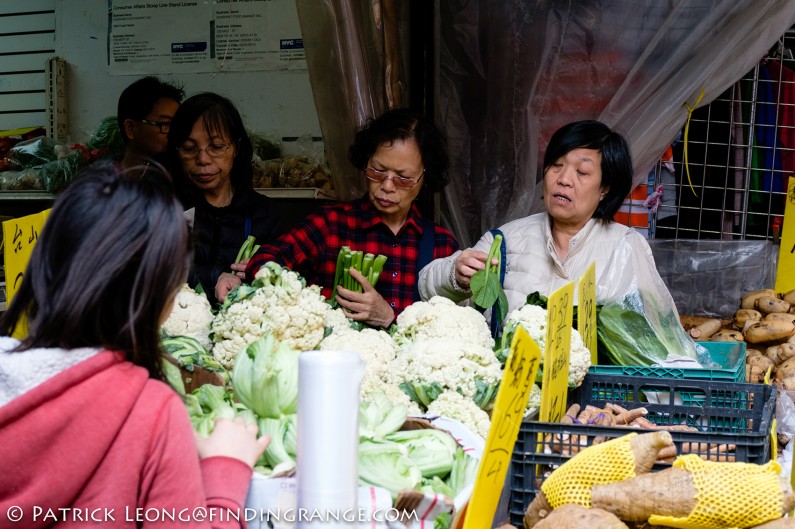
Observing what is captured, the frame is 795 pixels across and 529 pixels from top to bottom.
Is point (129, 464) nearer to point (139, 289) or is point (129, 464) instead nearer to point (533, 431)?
point (139, 289)

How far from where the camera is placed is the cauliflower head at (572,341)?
2.36 meters

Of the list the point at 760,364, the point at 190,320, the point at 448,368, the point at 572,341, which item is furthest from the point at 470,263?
the point at 760,364

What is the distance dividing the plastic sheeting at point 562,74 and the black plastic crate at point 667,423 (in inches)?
69.8

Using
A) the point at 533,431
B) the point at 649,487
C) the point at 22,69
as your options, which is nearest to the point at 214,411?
the point at 533,431

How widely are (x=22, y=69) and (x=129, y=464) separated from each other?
5.37m

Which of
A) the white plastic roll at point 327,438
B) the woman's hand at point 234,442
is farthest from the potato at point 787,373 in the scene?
the white plastic roll at point 327,438

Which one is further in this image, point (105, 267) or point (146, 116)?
point (146, 116)

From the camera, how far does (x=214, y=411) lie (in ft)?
5.41

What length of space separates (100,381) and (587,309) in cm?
169

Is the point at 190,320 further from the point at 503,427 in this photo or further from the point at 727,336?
the point at 727,336

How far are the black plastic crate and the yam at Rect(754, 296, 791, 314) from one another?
218 cm

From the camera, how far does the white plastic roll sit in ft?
3.93

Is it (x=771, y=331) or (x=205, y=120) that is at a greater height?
(x=205, y=120)

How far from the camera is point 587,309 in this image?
2564 millimetres
